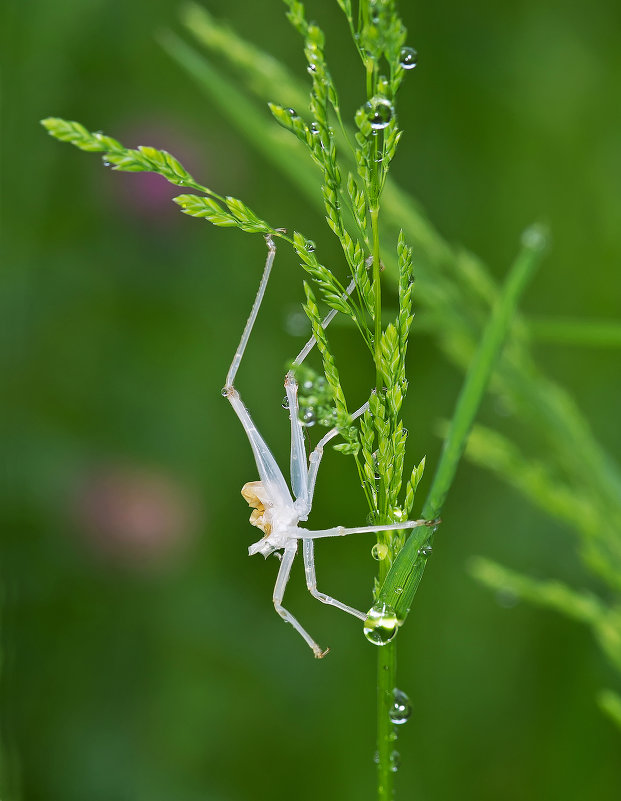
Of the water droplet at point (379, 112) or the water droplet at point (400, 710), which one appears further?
the water droplet at point (400, 710)

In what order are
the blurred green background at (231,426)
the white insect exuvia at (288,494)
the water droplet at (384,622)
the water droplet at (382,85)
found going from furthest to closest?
the blurred green background at (231,426), the white insect exuvia at (288,494), the water droplet at (384,622), the water droplet at (382,85)

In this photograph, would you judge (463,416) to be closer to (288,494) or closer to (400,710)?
(400,710)

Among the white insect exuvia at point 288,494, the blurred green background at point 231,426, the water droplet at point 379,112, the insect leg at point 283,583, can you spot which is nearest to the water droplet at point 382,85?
the water droplet at point 379,112

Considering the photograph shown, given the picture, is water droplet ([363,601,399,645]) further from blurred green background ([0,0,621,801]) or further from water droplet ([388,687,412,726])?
blurred green background ([0,0,621,801])

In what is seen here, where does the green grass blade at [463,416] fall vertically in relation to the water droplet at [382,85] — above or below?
below

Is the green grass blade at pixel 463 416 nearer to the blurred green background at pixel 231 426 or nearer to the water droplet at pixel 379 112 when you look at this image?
the water droplet at pixel 379 112

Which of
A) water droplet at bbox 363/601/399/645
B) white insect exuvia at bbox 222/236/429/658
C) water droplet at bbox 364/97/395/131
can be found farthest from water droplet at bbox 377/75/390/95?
white insect exuvia at bbox 222/236/429/658
